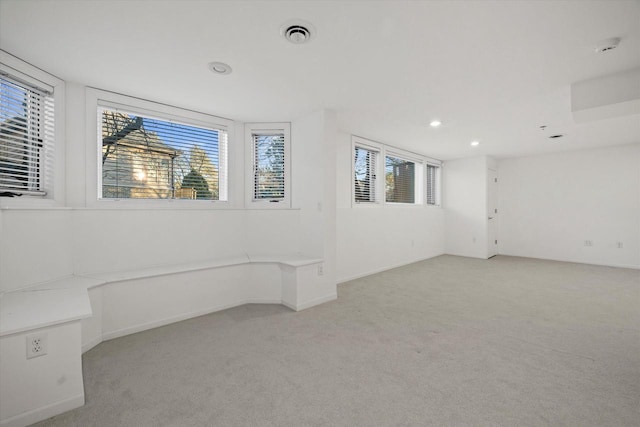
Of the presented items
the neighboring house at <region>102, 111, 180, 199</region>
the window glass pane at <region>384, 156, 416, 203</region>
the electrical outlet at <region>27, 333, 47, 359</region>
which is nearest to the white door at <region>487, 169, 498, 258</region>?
the window glass pane at <region>384, 156, 416, 203</region>

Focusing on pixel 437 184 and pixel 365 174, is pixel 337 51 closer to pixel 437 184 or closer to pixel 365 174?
pixel 365 174

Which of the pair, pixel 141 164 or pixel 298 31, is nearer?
pixel 298 31

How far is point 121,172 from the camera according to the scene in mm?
3049

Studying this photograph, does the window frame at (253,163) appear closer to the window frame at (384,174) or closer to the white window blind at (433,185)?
the window frame at (384,174)

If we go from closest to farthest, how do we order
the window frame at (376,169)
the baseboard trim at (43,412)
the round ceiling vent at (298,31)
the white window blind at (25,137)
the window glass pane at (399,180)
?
the baseboard trim at (43,412) < the round ceiling vent at (298,31) < the white window blind at (25,137) < the window frame at (376,169) < the window glass pane at (399,180)

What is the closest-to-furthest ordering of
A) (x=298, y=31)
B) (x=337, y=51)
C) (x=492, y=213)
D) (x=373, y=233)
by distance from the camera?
(x=298, y=31) < (x=337, y=51) < (x=373, y=233) < (x=492, y=213)

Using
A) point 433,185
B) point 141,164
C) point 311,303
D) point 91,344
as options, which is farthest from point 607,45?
point 433,185

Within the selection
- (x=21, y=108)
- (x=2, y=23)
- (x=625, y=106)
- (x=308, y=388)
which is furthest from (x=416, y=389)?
(x=21, y=108)

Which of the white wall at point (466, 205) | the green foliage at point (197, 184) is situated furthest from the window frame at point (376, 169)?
the white wall at point (466, 205)

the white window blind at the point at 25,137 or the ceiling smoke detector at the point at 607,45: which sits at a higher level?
the ceiling smoke detector at the point at 607,45

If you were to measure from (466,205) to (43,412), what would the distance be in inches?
301

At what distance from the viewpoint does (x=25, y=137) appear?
7.90ft

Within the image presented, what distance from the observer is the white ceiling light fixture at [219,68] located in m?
2.38

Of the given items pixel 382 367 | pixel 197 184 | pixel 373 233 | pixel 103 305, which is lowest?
pixel 382 367
